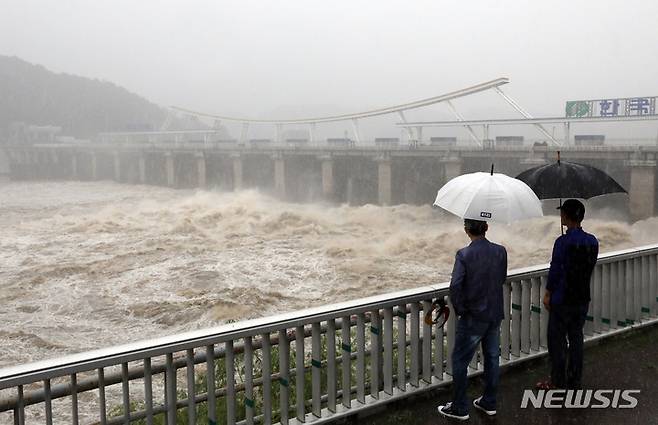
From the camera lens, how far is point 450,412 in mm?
4188

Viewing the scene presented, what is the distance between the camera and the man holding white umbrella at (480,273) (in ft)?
12.9

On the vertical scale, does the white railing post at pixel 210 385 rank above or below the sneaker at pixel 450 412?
above

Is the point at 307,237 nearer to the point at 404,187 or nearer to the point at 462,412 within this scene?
the point at 404,187

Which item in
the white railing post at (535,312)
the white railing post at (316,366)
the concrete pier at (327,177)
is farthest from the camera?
the concrete pier at (327,177)

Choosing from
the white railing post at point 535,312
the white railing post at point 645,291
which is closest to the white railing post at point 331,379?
the white railing post at point 535,312

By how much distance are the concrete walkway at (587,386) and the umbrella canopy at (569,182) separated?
1.49 meters

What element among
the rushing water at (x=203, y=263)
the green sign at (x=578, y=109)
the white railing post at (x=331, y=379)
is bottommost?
the rushing water at (x=203, y=263)

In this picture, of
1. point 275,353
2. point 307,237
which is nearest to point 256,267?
point 307,237

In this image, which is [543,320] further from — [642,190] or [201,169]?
[201,169]

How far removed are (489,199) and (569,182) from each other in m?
1.09

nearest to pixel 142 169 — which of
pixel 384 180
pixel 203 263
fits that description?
pixel 384 180

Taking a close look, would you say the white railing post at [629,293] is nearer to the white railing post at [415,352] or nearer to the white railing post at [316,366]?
the white railing post at [415,352]

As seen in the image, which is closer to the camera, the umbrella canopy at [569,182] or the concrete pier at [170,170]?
the umbrella canopy at [569,182]

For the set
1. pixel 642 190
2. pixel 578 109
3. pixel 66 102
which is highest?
pixel 66 102
